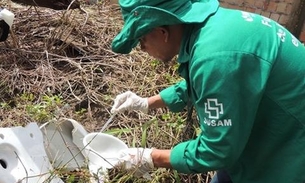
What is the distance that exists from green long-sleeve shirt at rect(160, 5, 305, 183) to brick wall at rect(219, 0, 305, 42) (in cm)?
269

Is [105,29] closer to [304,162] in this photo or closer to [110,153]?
[110,153]

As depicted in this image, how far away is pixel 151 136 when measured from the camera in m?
2.63

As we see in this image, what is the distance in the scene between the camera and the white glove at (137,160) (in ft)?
6.07

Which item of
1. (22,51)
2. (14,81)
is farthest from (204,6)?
(22,51)

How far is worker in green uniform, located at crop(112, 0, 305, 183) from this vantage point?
1.43 metres

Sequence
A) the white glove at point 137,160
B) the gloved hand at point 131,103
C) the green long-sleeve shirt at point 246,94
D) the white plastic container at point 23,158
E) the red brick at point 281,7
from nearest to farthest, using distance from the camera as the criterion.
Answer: the green long-sleeve shirt at point 246,94, the white glove at point 137,160, the white plastic container at point 23,158, the gloved hand at point 131,103, the red brick at point 281,7

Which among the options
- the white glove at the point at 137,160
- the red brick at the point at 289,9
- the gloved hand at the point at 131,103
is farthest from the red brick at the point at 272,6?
the white glove at the point at 137,160

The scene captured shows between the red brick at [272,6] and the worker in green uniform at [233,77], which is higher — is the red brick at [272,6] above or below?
below

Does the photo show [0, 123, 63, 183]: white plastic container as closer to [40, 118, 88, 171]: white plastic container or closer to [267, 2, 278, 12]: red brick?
[40, 118, 88, 171]: white plastic container

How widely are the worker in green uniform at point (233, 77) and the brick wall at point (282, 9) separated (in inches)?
106

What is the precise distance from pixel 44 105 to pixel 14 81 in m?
0.36

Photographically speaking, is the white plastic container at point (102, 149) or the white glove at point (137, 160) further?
the white plastic container at point (102, 149)

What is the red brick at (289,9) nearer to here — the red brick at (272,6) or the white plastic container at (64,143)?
the red brick at (272,6)

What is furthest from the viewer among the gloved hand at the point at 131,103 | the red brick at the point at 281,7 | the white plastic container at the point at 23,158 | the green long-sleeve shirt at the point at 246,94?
the red brick at the point at 281,7
